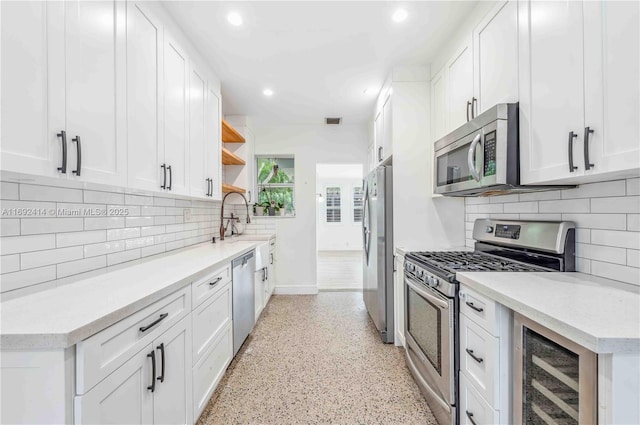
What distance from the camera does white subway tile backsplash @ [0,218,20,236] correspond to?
1094 millimetres

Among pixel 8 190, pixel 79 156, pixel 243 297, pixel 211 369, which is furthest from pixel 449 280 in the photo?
pixel 8 190

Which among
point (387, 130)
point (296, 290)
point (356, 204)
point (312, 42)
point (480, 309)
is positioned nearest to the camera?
point (480, 309)

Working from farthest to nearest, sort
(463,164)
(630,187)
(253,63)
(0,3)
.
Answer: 1. (253,63)
2. (463,164)
3. (630,187)
4. (0,3)

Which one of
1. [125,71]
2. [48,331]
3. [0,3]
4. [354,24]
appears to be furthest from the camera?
[354,24]

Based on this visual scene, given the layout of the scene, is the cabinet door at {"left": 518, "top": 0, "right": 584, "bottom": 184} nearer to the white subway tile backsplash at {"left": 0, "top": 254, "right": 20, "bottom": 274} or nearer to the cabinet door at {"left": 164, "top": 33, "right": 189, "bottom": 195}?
the cabinet door at {"left": 164, "top": 33, "right": 189, "bottom": 195}

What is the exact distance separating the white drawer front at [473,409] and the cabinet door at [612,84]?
1.03m

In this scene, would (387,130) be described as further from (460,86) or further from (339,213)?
(339,213)

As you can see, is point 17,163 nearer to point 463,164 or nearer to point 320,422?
point 320,422

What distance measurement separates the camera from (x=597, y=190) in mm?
1312

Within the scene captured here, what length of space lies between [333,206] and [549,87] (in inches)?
292

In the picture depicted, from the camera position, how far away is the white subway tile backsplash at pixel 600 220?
1.21 meters

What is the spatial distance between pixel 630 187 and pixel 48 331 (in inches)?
83.8

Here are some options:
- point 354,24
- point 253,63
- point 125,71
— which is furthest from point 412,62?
point 125,71

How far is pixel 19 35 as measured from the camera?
36.1 inches
